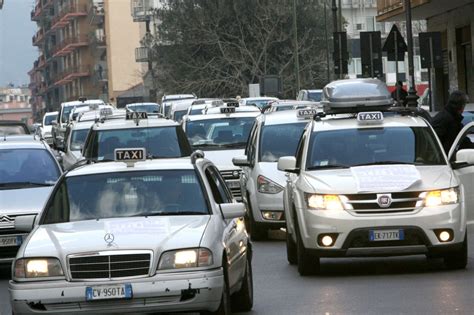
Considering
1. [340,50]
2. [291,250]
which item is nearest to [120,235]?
[291,250]

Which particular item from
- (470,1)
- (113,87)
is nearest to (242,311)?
(470,1)

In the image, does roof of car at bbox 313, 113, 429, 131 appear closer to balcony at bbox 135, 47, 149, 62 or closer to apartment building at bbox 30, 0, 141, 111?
balcony at bbox 135, 47, 149, 62

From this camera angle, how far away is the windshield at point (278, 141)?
21.9 metres

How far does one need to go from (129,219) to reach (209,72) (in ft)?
237

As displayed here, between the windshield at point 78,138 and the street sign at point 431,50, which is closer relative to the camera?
the street sign at point 431,50

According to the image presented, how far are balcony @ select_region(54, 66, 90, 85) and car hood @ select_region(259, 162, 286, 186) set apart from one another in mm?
127613

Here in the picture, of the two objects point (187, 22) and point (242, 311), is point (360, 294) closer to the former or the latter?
point (242, 311)

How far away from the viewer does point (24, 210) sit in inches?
684

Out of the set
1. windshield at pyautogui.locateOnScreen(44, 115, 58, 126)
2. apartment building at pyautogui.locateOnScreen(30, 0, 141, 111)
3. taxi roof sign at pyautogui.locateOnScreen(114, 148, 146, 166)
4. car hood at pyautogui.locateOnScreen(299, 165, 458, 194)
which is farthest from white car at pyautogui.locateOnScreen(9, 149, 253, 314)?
apartment building at pyautogui.locateOnScreen(30, 0, 141, 111)

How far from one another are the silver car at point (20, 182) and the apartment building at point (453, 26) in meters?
27.5

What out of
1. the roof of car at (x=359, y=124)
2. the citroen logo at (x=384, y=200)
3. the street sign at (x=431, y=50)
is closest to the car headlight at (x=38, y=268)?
the citroen logo at (x=384, y=200)

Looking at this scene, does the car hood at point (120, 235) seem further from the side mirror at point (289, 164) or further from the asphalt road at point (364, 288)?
the side mirror at point (289, 164)

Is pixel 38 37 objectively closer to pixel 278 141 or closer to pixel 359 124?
pixel 278 141

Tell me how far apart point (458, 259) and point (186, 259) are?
16.6 feet
